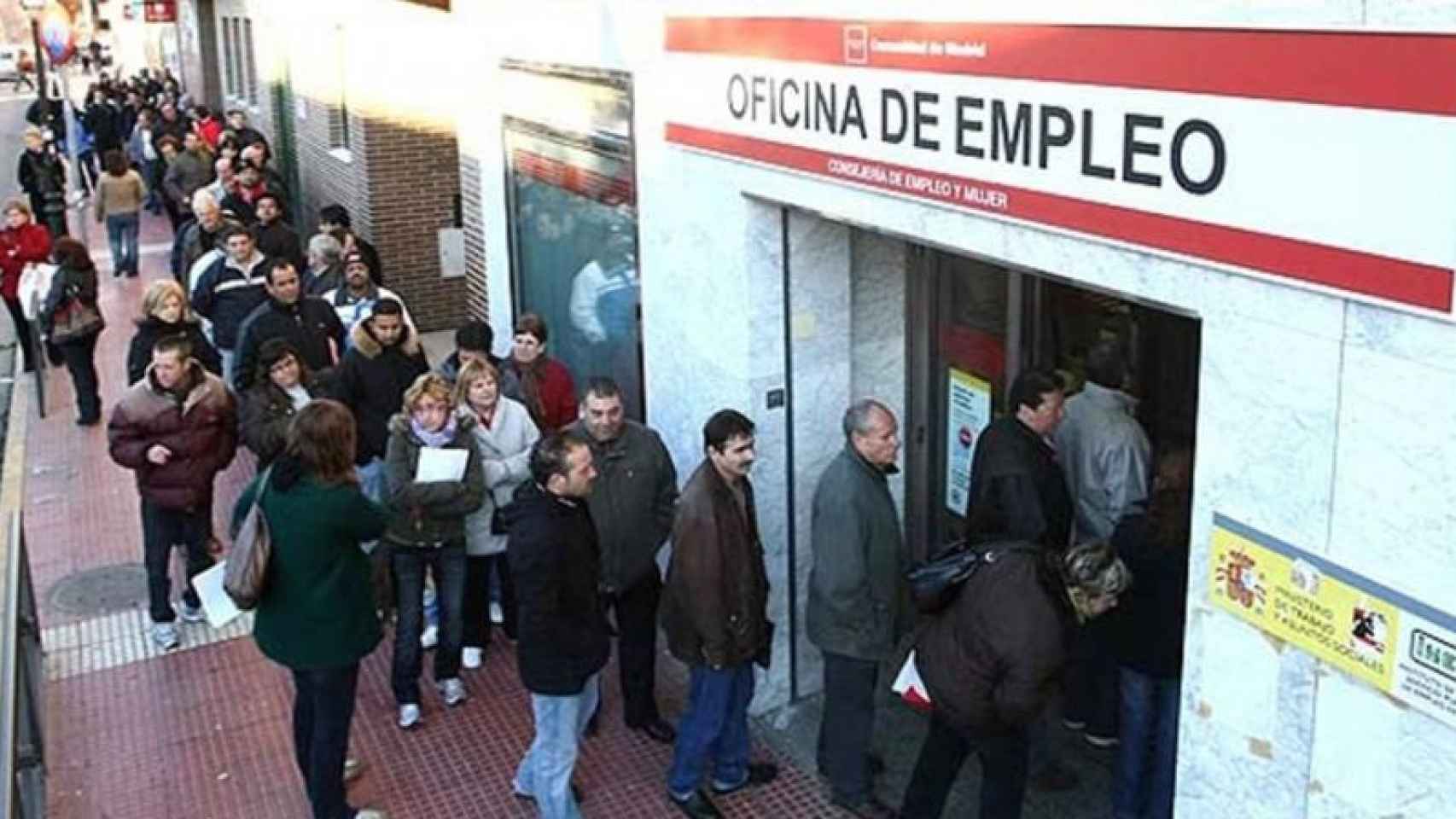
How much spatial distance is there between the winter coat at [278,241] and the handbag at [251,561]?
5766 millimetres

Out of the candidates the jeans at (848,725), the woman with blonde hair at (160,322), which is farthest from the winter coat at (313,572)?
the woman with blonde hair at (160,322)

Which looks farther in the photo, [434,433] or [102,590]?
[102,590]

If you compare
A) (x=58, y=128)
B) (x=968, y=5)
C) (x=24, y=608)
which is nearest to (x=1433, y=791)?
(x=968, y=5)

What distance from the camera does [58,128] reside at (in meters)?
30.9

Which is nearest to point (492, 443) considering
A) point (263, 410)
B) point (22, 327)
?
point (263, 410)

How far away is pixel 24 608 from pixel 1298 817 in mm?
5237

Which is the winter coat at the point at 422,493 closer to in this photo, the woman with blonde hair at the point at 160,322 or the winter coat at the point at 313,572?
the winter coat at the point at 313,572

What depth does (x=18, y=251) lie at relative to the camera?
12.6m

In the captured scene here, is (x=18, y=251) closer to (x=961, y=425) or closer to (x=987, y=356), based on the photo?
(x=961, y=425)

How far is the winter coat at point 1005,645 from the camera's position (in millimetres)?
4879

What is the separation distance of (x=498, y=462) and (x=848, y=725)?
1.88m

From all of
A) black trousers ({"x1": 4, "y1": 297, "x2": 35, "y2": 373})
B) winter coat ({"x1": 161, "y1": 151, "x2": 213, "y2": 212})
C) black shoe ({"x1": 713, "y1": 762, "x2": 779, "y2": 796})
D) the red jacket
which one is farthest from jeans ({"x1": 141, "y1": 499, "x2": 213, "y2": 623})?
winter coat ({"x1": 161, "y1": 151, "x2": 213, "y2": 212})

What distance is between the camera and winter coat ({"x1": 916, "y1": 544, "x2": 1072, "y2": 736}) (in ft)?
16.0

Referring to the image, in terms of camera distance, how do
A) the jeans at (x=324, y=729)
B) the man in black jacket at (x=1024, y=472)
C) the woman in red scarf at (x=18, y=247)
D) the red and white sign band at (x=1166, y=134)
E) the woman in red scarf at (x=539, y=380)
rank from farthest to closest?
the woman in red scarf at (x=18, y=247) → the woman in red scarf at (x=539, y=380) → the jeans at (x=324, y=729) → the man in black jacket at (x=1024, y=472) → the red and white sign band at (x=1166, y=134)
